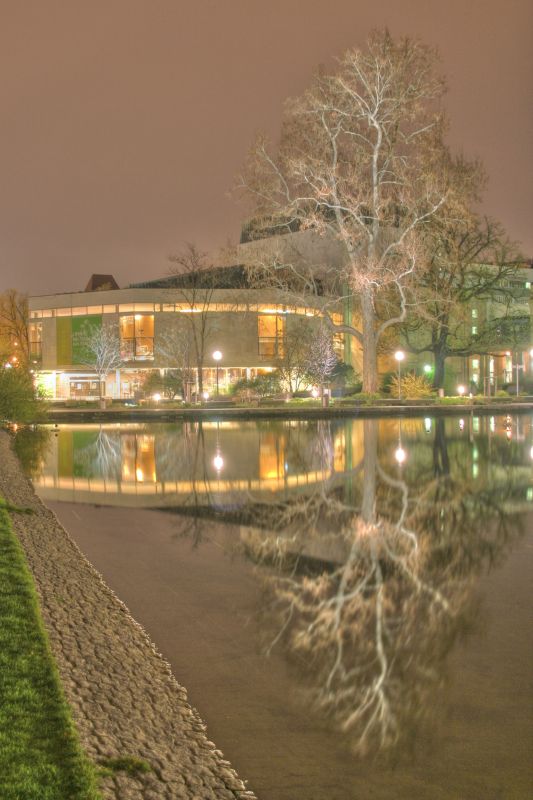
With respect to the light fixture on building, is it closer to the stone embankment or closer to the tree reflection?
the tree reflection

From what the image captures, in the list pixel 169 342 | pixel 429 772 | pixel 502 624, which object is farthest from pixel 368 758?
pixel 169 342

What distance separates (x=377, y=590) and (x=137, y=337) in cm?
5961

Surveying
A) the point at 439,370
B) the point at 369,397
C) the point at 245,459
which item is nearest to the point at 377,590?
the point at 245,459

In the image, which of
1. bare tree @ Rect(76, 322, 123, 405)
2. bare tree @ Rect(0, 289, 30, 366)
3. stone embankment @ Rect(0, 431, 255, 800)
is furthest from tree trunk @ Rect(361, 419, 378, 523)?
bare tree @ Rect(0, 289, 30, 366)

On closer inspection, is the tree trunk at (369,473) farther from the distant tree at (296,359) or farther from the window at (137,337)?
the window at (137,337)

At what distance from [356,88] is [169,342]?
28.4 metres

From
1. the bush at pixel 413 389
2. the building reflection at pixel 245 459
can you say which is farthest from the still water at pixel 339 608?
the bush at pixel 413 389

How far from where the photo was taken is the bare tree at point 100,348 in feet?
199

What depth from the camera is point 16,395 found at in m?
33.8

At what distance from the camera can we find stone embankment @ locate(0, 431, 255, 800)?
443 cm

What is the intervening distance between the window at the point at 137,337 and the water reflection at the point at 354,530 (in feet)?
124

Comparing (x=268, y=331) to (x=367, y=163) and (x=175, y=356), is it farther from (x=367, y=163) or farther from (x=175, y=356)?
(x=367, y=163)

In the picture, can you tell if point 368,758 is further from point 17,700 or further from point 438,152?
point 438,152

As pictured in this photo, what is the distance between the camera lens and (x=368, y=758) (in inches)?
197
